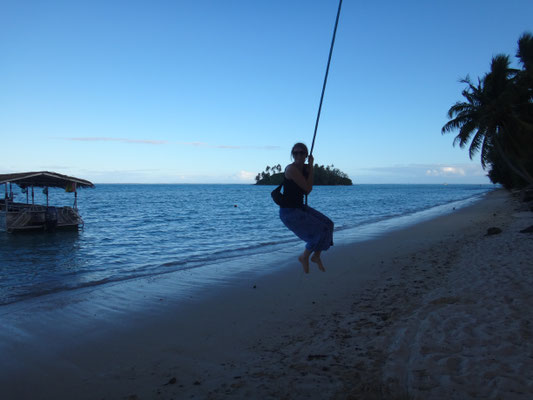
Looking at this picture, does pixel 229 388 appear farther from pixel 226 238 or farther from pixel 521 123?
pixel 521 123

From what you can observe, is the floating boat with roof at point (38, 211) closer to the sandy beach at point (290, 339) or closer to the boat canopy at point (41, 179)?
the boat canopy at point (41, 179)

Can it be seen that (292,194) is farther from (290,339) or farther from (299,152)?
(290,339)

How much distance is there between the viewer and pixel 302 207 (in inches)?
197

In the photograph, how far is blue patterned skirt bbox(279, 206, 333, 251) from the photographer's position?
503 centimetres

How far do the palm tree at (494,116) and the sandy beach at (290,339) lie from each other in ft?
53.3

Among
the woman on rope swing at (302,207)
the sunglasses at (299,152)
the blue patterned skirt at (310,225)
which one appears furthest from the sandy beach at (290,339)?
the sunglasses at (299,152)

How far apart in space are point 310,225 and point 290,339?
7.84ft

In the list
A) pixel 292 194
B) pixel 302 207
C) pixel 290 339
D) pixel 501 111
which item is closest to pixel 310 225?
pixel 302 207

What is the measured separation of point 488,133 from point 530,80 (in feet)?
15.8

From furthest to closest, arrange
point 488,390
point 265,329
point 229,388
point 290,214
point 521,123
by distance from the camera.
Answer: point 521,123
point 265,329
point 290,214
point 229,388
point 488,390

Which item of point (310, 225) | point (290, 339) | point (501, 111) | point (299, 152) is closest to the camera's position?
point (299, 152)

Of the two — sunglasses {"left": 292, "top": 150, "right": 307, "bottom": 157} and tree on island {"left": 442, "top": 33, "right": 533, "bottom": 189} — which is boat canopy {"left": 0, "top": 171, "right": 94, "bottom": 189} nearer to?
sunglasses {"left": 292, "top": 150, "right": 307, "bottom": 157}

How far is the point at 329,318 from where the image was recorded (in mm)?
7262

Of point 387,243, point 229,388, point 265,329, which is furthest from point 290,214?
point 387,243
